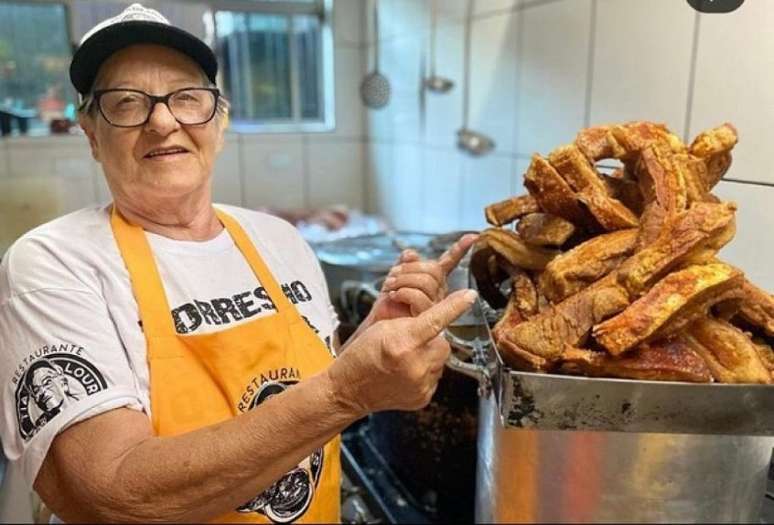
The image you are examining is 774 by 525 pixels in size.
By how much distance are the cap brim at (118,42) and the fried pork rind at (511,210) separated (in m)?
0.36

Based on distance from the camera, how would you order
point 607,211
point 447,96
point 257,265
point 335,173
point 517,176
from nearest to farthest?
point 607,211
point 257,265
point 517,176
point 447,96
point 335,173

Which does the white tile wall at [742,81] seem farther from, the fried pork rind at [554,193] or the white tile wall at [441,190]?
the white tile wall at [441,190]

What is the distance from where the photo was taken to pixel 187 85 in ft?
2.26

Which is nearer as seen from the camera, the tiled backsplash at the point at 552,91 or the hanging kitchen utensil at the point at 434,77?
the tiled backsplash at the point at 552,91

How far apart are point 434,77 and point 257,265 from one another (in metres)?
0.92

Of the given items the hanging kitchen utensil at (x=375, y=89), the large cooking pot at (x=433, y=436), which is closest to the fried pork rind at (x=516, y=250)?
the large cooking pot at (x=433, y=436)

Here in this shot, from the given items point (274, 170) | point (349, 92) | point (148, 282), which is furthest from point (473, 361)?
point (349, 92)

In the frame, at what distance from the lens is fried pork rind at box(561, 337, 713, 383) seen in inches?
18.4

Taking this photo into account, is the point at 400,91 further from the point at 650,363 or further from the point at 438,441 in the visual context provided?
the point at 650,363

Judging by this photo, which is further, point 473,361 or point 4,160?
point 4,160

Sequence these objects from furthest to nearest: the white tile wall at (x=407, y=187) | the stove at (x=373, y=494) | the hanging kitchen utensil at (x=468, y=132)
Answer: the white tile wall at (x=407, y=187) < the hanging kitchen utensil at (x=468, y=132) < the stove at (x=373, y=494)

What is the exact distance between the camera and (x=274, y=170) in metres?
1.66

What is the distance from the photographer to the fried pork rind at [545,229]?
2.00 ft

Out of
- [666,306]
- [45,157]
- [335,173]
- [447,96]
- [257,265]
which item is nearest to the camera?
[666,306]
